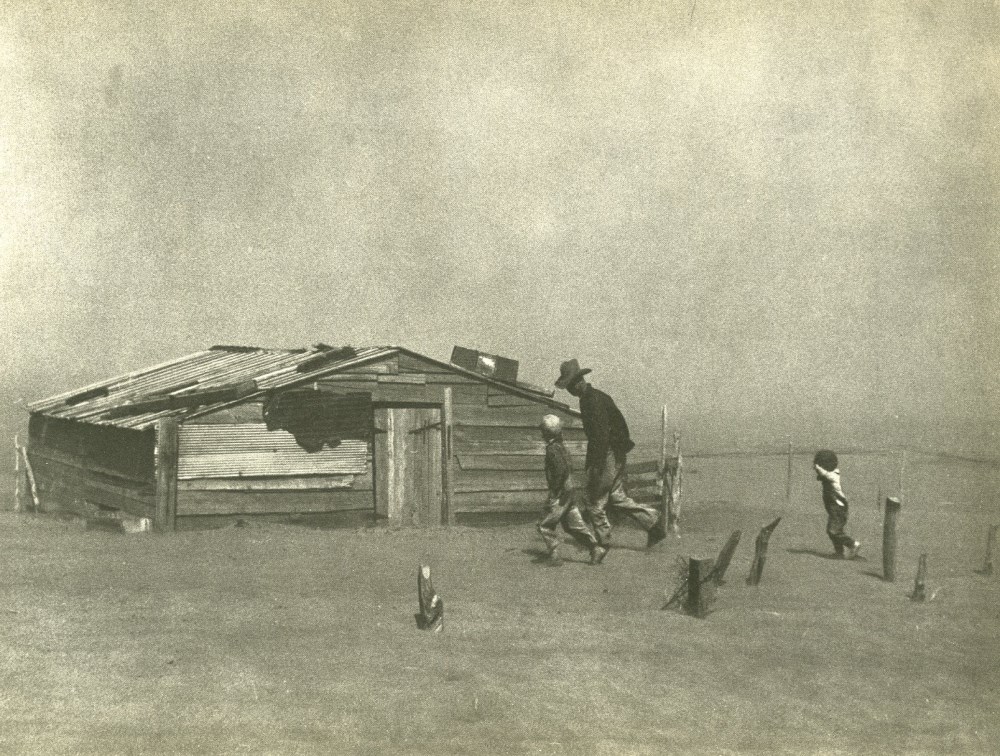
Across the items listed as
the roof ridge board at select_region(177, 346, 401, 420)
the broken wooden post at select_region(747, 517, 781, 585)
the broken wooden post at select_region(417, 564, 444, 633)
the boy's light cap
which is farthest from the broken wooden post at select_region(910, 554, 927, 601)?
the roof ridge board at select_region(177, 346, 401, 420)

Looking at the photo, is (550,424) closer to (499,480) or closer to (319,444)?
(319,444)

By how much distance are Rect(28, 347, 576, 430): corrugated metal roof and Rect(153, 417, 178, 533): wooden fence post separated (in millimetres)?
238

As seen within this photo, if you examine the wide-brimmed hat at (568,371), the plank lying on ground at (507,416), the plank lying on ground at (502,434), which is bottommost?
the plank lying on ground at (502,434)

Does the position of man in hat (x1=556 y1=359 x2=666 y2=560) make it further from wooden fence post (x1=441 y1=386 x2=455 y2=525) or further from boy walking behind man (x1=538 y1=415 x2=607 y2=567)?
wooden fence post (x1=441 y1=386 x2=455 y2=525)

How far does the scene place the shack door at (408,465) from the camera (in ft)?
58.2

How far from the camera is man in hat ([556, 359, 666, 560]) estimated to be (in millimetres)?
12539

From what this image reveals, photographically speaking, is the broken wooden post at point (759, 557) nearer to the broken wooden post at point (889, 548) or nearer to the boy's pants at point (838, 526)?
the broken wooden post at point (889, 548)

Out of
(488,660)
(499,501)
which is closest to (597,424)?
(488,660)

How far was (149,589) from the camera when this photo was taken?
10672 mm

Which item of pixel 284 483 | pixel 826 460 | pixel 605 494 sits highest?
pixel 826 460

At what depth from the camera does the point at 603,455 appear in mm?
12609

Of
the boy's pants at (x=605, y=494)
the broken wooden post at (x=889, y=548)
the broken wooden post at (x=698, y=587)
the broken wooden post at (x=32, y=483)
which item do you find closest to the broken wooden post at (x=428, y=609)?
the broken wooden post at (x=698, y=587)

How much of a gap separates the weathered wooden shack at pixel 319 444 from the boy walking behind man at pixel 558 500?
19.5 ft

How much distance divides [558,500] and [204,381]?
9.91 m
